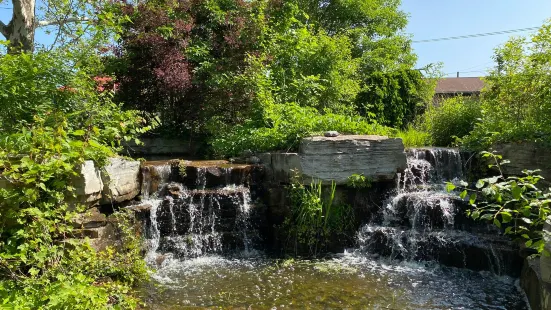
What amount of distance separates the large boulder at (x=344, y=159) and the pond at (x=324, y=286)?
4.54 feet

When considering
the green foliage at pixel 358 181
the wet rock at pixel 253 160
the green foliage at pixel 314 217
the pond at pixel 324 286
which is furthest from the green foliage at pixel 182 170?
the green foliage at pixel 358 181

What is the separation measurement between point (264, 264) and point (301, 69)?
231 inches

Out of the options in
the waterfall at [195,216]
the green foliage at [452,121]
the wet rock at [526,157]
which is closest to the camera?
the waterfall at [195,216]

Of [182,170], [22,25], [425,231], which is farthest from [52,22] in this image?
[425,231]

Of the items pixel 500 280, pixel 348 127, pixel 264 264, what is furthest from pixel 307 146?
pixel 500 280

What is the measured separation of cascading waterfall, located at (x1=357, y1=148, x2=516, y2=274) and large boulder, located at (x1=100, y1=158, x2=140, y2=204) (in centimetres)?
357

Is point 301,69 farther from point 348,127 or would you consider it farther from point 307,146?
point 307,146

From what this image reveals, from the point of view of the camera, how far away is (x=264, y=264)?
19.2ft

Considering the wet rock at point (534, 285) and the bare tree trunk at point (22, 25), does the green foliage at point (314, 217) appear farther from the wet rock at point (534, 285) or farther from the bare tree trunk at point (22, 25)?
the bare tree trunk at point (22, 25)

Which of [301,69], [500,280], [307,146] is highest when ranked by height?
[301,69]

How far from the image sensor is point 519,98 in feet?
→ 25.6

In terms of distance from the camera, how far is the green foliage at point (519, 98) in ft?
22.9

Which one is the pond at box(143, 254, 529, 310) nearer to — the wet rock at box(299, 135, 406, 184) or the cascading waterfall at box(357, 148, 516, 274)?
the cascading waterfall at box(357, 148, 516, 274)

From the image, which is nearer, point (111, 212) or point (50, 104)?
point (50, 104)
